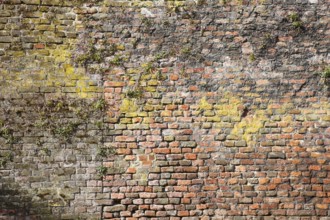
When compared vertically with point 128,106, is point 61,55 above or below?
above

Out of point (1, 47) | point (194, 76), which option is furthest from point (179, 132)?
point (1, 47)

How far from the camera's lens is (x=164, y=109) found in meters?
4.61

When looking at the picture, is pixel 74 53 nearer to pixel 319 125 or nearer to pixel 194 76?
pixel 194 76

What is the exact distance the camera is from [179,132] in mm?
4566

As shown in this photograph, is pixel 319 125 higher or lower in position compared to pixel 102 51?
lower

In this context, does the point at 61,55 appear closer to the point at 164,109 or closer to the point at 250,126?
the point at 164,109

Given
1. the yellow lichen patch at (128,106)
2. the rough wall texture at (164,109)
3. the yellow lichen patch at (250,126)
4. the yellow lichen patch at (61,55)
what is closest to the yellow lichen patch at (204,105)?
the rough wall texture at (164,109)

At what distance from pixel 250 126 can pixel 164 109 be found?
1072 millimetres

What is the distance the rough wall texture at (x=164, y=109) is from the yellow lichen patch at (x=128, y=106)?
2cm

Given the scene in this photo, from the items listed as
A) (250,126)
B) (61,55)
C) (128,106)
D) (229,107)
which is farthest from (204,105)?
(61,55)

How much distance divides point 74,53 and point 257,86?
2301mm

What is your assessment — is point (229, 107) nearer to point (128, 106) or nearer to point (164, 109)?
point (164, 109)

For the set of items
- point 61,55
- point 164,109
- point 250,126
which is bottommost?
point 250,126

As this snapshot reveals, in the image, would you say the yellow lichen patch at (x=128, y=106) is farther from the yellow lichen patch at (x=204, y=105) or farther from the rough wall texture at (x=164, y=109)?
the yellow lichen patch at (x=204, y=105)
